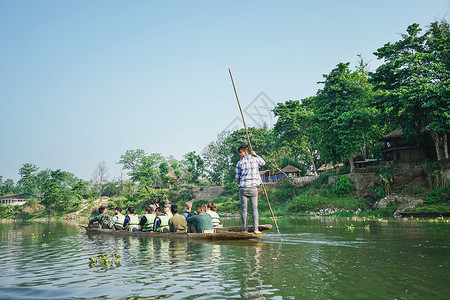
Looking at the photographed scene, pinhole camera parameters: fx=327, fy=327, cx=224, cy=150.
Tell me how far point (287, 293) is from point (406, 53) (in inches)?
1106

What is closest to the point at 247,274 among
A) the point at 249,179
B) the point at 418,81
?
the point at 249,179

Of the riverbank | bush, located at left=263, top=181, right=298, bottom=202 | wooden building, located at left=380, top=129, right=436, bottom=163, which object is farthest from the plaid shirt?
bush, located at left=263, top=181, right=298, bottom=202

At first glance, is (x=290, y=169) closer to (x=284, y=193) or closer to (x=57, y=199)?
(x=284, y=193)

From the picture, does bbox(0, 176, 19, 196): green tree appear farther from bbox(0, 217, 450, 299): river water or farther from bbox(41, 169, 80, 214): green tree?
bbox(0, 217, 450, 299): river water

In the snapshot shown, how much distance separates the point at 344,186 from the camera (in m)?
30.4

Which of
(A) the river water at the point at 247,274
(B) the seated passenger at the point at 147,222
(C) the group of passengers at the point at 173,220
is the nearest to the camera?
(A) the river water at the point at 247,274

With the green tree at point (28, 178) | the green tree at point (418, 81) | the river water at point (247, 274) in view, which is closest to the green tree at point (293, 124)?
the green tree at point (418, 81)

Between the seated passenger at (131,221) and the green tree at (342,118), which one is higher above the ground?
the green tree at (342,118)

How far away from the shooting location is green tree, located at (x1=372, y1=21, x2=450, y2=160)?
71.1 feet

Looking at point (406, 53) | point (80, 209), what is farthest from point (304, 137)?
point (80, 209)

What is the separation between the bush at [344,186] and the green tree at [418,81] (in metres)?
6.87

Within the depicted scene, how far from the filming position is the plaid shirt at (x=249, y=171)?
897 cm

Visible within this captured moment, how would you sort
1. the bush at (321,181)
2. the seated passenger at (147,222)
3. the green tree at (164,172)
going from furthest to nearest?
the green tree at (164,172)
the bush at (321,181)
the seated passenger at (147,222)

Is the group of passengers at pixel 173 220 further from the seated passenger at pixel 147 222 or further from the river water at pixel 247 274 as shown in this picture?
the river water at pixel 247 274
